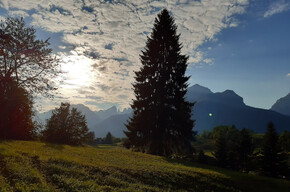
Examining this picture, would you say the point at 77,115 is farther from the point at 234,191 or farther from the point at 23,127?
the point at 234,191

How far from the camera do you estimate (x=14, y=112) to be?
2658 centimetres

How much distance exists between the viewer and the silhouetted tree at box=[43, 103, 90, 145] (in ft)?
131

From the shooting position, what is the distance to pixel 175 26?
30.7 meters

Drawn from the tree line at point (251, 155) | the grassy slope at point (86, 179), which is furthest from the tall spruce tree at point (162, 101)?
the tree line at point (251, 155)

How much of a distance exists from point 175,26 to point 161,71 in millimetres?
8734

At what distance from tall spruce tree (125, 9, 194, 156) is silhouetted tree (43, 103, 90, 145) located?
63.4 ft

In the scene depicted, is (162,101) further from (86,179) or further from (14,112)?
(14,112)

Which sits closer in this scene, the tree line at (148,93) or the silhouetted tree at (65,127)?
the tree line at (148,93)

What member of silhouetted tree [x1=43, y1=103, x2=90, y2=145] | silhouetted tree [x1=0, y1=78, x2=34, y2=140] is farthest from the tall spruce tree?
silhouetted tree [x1=43, y1=103, x2=90, y2=145]

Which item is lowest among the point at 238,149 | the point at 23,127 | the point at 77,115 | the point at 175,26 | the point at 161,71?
the point at 238,149

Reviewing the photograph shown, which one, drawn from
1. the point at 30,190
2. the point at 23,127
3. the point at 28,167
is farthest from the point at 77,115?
the point at 30,190

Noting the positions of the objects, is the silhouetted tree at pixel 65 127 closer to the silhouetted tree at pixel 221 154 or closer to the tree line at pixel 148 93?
the tree line at pixel 148 93

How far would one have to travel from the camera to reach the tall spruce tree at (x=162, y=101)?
27.0m

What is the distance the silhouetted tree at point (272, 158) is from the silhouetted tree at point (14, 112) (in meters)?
53.9
